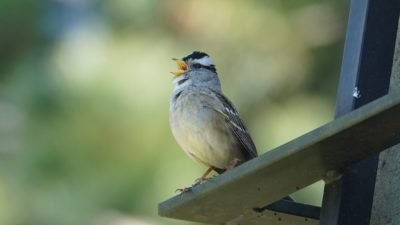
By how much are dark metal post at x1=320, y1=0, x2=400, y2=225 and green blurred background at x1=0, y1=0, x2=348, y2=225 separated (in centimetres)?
368

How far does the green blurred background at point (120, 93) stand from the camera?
25.1ft

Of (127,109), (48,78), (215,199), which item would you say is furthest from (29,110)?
(215,199)

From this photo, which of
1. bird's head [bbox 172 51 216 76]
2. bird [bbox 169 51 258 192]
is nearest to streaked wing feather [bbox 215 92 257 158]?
bird [bbox 169 51 258 192]

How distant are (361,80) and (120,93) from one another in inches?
166

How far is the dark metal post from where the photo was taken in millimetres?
3516

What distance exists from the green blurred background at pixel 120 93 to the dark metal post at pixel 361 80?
12.1ft

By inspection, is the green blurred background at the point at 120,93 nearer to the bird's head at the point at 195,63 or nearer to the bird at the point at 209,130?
the bird's head at the point at 195,63

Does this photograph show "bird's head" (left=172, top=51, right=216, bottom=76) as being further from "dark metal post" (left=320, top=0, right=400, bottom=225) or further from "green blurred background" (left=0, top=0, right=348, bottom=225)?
"dark metal post" (left=320, top=0, right=400, bottom=225)

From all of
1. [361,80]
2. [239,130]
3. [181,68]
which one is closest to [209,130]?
[239,130]

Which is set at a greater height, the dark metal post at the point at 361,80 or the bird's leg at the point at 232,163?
the bird's leg at the point at 232,163

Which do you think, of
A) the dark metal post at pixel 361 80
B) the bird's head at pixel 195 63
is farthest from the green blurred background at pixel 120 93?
the dark metal post at pixel 361 80

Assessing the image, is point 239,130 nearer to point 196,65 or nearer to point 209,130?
point 209,130

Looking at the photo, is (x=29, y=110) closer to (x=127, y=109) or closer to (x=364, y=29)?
(x=127, y=109)

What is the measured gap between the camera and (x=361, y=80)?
363 cm
